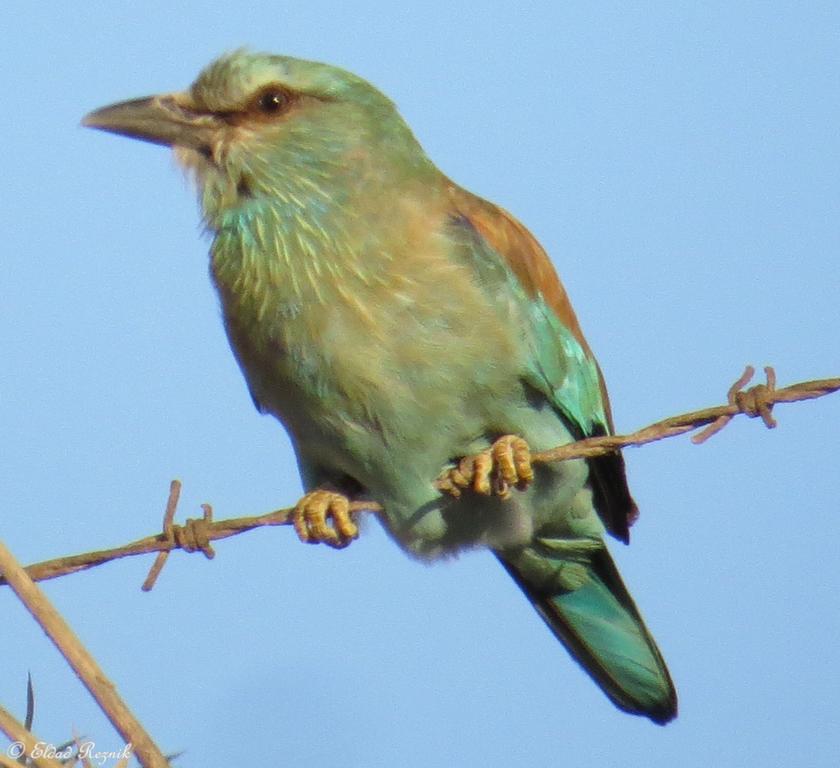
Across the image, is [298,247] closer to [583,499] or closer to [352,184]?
[352,184]

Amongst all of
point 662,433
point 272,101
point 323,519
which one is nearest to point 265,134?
point 272,101

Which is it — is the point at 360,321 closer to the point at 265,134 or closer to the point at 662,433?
the point at 265,134

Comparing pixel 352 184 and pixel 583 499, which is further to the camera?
pixel 583 499

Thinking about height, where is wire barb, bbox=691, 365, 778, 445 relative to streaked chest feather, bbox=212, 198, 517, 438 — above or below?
below

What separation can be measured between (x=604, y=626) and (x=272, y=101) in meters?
1.46

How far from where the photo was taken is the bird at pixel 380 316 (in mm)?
3115

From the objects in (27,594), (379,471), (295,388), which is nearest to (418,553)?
(379,471)

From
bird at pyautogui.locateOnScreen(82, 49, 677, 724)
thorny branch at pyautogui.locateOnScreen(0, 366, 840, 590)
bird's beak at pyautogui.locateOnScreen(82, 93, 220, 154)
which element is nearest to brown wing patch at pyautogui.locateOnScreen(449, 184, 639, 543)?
bird at pyautogui.locateOnScreen(82, 49, 677, 724)

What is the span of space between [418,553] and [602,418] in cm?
51

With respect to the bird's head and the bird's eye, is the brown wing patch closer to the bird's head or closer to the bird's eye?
the bird's head

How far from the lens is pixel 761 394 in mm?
2428

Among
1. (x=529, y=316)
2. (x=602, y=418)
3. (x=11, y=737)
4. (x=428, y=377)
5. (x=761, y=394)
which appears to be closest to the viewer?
(x=11, y=737)

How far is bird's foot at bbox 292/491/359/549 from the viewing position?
338 cm

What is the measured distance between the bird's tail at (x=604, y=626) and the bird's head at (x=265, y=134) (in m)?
1.01
